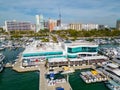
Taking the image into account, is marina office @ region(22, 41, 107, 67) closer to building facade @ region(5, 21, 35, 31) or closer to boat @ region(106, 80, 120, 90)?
boat @ region(106, 80, 120, 90)

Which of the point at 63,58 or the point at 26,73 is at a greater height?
the point at 63,58

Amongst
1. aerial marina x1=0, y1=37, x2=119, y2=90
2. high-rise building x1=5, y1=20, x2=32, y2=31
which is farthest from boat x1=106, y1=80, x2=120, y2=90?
high-rise building x1=5, y1=20, x2=32, y2=31

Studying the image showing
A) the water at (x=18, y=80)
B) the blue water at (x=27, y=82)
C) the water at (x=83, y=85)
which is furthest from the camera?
the water at (x=18, y=80)

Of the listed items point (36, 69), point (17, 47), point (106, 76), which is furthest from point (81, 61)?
point (17, 47)

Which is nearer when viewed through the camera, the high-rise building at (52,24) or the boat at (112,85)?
the boat at (112,85)

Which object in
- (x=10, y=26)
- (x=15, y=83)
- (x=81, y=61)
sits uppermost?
(x=10, y=26)

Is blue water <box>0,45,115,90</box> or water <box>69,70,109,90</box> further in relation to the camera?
blue water <box>0,45,115,90</box>

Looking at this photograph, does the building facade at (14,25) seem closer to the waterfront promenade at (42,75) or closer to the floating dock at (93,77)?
the waterfront promenade at (42,75)

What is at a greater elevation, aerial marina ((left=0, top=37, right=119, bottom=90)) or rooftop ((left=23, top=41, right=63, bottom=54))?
rooftop ((left=23, top=41, right=63, bottom=54))

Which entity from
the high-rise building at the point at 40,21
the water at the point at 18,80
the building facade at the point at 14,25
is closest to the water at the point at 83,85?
the water at the point at 18,80

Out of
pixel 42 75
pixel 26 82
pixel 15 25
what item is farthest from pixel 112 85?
pixel 15 25

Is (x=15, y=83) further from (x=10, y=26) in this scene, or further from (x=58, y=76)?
(x=10, y=26)
